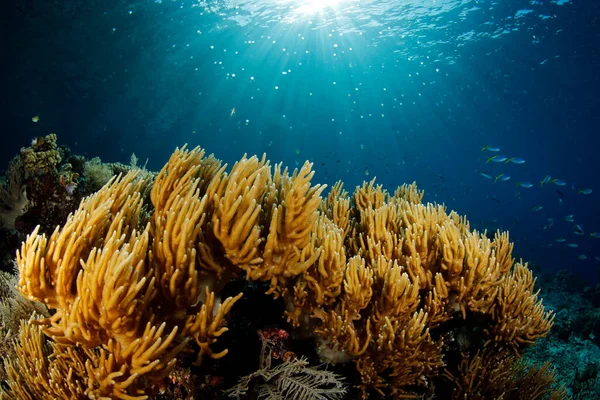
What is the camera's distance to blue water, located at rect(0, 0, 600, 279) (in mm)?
28969

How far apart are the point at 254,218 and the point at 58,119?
4821cm

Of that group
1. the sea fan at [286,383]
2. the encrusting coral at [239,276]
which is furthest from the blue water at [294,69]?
the sea fan at [286,383]

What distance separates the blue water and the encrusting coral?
703 cm

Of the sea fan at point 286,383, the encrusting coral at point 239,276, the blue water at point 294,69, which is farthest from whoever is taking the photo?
the blue water at point 294,69

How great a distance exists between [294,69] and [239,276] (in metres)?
58.9

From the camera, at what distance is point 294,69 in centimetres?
5647

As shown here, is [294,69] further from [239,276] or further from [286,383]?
[286,383]

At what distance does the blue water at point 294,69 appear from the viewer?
29.0 meters

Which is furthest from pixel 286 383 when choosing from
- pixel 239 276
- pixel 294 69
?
pixel 294 69

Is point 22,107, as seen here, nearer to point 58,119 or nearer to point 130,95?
point 58,119

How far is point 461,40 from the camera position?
36.7 m

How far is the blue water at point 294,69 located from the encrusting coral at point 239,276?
703 centimetres

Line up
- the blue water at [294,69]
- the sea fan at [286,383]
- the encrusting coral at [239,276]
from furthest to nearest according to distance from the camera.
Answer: the blue water at [294,69], the sea fan at [286,383], the encrusting coral at [239,276]

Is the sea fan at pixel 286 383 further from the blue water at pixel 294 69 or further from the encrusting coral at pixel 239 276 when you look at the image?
the blue water at pixel 294 69
